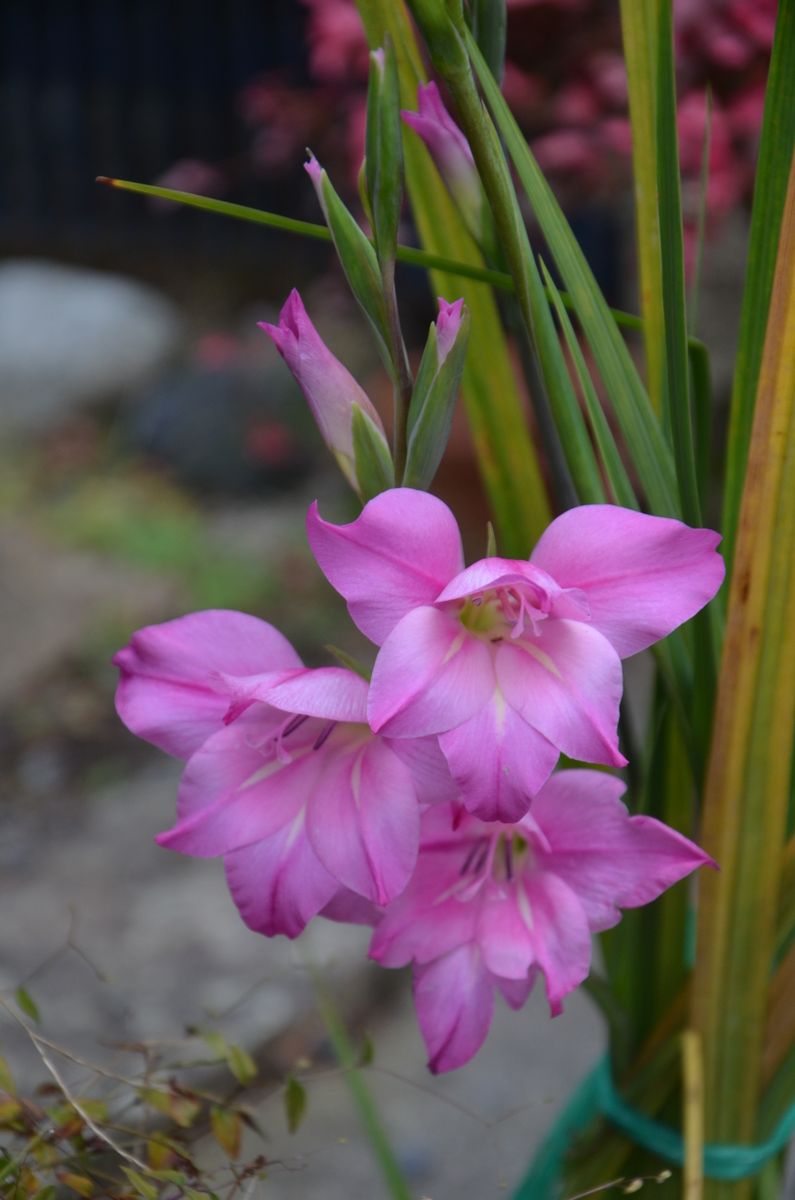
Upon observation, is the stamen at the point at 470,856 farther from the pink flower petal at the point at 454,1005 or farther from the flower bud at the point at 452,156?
the flower bud at the point at 452,156

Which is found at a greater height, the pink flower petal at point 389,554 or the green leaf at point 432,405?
the green leaf at point 432,405

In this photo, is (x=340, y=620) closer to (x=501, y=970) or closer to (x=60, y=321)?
(x=60, y=321)

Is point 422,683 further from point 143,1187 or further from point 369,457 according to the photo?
point 143,1187

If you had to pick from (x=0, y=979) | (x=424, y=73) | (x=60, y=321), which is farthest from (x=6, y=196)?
(x=424, y=73)

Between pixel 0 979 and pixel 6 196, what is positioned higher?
pixel 6 196

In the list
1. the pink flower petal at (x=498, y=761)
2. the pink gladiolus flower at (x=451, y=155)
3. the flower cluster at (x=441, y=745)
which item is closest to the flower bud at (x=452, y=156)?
the pink gladiolus flower at (x=451, y=155)

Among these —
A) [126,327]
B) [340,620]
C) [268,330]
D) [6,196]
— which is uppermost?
[268,330]

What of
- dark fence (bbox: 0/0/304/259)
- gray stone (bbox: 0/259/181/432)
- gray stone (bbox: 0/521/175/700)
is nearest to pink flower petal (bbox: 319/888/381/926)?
gray stone (bbox: 0/521/175/700)
